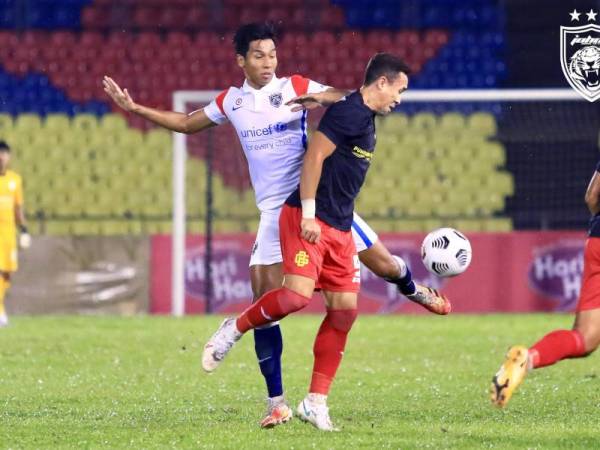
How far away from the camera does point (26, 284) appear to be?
64.1 ft

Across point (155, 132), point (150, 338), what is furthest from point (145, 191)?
point (150, 338)

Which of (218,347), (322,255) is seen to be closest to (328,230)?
(322,255)

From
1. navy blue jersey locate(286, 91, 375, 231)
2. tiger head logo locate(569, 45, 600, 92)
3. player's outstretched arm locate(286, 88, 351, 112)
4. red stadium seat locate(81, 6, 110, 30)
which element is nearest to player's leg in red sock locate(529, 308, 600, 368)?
navy blue jersey locate(286, 91, 375, 231)

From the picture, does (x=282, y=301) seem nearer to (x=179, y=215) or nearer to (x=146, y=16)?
(x=179, y=215)

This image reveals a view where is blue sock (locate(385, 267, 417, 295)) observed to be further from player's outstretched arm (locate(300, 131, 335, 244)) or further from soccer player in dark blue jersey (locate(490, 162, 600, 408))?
soccer player in dark blue jersey (locate(490, 162, 600, 408))

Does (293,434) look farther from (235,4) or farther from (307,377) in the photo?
(235,4)

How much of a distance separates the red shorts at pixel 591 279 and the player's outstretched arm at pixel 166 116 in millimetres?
2695

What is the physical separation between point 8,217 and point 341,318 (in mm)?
10952

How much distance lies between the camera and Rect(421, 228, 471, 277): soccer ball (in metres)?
8.95

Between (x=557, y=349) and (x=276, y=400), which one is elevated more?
(x=557, y=349)

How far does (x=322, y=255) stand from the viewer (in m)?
7.56

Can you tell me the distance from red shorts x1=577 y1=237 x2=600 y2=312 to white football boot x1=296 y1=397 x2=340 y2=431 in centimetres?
166

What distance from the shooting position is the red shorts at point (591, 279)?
6863mm

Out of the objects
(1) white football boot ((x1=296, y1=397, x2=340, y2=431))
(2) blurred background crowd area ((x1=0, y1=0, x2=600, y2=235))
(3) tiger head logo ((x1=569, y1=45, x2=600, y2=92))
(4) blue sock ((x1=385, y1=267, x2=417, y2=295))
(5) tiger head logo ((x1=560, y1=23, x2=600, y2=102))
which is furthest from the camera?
(2) blurred background crowd area ((x1=0, y1=0, x2=600, y2=235))
